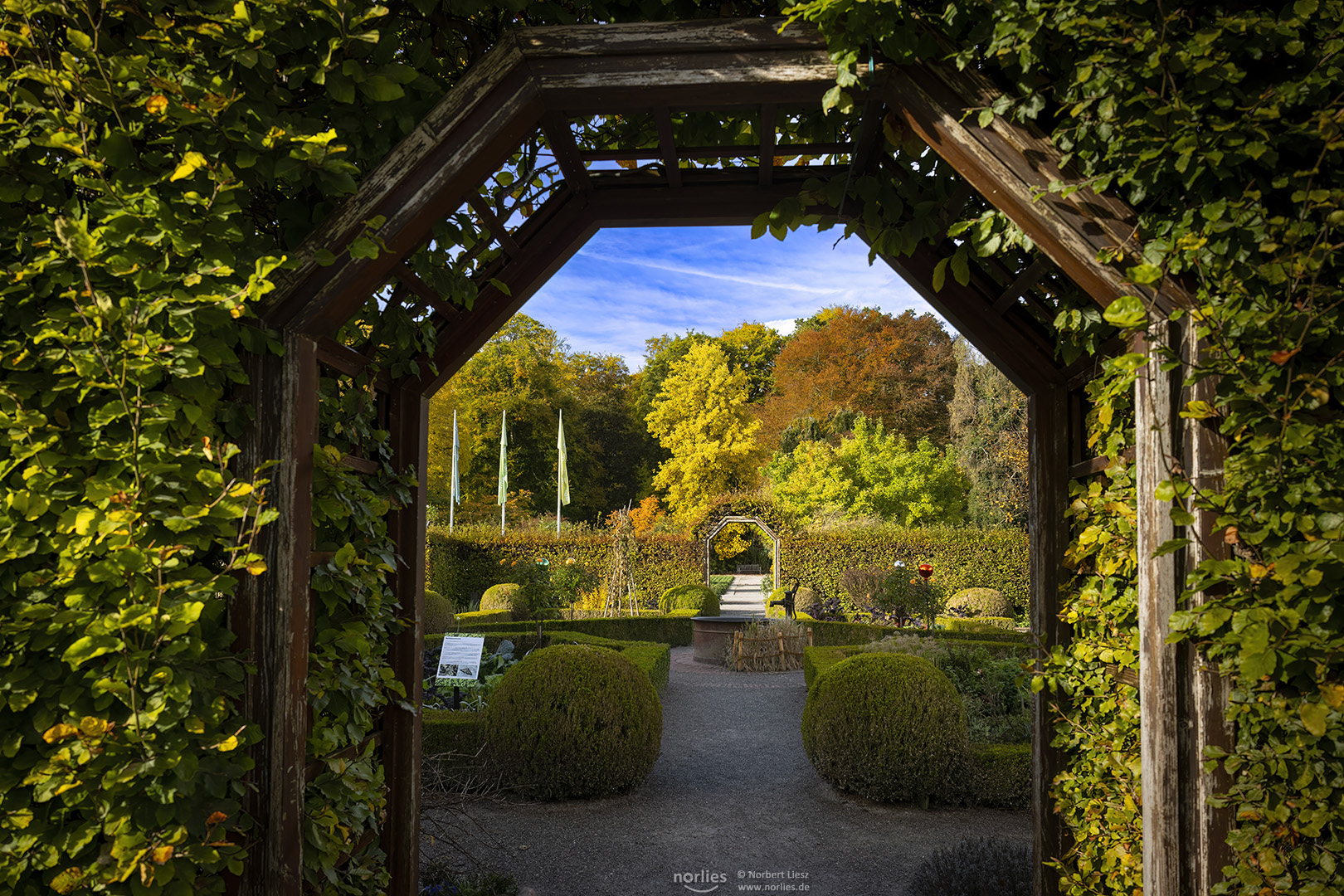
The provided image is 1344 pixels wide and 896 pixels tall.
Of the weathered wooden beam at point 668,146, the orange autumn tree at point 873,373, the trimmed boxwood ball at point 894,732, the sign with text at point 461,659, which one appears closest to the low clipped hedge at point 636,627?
the sign with text at point 461,659

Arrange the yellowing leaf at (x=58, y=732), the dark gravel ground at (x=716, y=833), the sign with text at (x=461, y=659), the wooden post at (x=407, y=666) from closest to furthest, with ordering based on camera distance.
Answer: the yellowing leaf at (x=58, y=732) < the wooden post at (x=407, y=666) < the dark gravel ground at (x=716, y=833) < the sign with text at (x=461, y=659)

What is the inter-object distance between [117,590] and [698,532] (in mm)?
17013

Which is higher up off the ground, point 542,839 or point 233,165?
point 233,165

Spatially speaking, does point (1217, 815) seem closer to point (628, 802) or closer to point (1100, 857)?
point (1100, 857)

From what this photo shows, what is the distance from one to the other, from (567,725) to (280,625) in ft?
13.2

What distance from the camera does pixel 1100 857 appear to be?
249cm

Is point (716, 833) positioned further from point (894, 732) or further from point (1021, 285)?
point (1021, 285)

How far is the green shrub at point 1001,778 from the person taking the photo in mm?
5773

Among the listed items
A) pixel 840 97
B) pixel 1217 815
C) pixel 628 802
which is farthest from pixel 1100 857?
pixel 628 802

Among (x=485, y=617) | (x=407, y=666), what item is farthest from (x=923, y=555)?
(x=407, y=666)

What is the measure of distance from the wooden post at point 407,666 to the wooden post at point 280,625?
759 mm

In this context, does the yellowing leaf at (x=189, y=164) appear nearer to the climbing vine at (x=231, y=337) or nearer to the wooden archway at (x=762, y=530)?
the climbing vine at (x=231, y=337)

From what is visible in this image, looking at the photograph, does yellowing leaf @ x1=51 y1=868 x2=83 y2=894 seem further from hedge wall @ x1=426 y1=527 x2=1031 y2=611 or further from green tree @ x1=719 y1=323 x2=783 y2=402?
green tree @ x1=719 y1=323 x2=783 y2=402

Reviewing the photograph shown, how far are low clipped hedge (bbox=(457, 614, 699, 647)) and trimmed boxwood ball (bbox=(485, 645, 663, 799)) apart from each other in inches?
249
